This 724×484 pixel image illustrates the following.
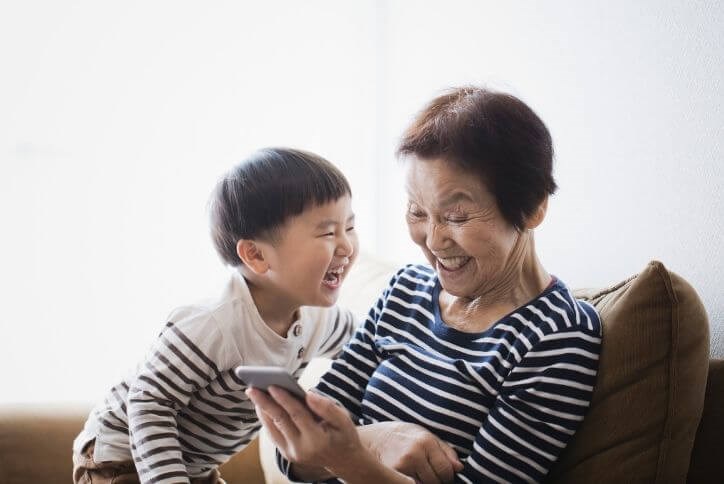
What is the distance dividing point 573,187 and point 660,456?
762mm

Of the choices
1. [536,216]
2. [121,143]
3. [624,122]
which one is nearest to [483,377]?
[536,216]

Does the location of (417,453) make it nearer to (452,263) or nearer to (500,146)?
(452,263)

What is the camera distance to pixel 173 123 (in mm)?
2809

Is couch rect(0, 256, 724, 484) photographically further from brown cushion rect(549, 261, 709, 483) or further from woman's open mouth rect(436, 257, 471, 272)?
woman's open mouth rect(436, 257, 471, 272)

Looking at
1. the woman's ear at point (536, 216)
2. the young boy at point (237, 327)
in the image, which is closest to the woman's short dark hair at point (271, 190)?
the young boy at point (237, 327)

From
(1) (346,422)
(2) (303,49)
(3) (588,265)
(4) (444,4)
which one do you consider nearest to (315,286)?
(1) (346,422)

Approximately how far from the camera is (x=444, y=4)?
236 centimetres

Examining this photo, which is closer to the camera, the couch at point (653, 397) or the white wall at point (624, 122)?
the couch at point (653, 397)

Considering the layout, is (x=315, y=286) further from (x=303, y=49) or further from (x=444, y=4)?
(x=303, y=49)

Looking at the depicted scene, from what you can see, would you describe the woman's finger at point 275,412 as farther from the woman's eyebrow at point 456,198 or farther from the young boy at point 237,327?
the woman's eyebrow at point 456,198

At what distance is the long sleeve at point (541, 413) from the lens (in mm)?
1091

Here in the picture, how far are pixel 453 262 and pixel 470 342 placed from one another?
0.15m

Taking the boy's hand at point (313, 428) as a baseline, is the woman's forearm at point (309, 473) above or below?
below

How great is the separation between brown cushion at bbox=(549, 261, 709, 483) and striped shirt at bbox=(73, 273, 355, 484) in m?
0.67
